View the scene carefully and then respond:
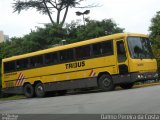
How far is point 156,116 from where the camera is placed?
1228cm

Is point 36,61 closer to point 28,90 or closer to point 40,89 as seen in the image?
point 40,89

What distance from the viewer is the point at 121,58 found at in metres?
26.4

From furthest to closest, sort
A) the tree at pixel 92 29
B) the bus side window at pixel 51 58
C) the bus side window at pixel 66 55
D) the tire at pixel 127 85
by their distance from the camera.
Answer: the tree at pixel 92 29
the bus side window at pixel 51 58
the bus side window at pixel 66 55
the tire at pixel 127 85

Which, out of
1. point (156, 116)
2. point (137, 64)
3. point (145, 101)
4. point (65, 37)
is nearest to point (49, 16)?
point (65, 37)

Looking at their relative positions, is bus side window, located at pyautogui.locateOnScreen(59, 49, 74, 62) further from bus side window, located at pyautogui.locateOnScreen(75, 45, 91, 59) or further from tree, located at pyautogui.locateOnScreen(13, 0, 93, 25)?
tree, located at pyautogui.locateOnScreen(13, 0, 93, 25)

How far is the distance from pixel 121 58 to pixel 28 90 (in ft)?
30.2

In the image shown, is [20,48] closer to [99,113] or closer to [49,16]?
[49,16]

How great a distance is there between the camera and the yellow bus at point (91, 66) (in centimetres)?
2642

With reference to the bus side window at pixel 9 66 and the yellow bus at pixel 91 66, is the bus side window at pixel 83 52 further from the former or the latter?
the bus side window at pixel 9 66

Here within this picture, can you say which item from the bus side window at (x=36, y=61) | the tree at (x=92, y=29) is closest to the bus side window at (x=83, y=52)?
the bus side window at (x=36, y=61)

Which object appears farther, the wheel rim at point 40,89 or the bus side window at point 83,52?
the wheel rim at point 40,89

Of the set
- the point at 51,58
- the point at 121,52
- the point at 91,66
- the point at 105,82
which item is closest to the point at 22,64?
the point at 51,58

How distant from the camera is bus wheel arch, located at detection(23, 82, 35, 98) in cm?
3283

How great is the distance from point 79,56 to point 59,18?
30.5 metres
